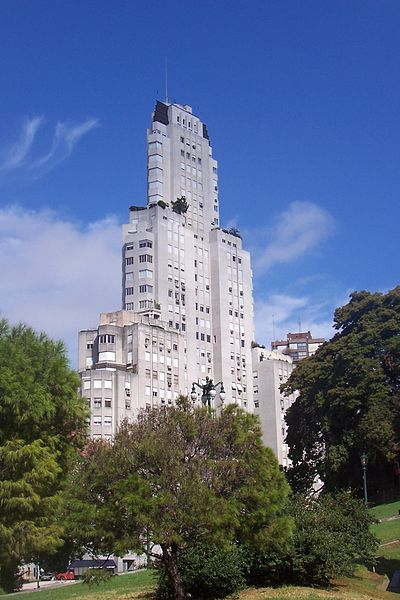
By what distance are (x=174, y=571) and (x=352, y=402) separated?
108ft

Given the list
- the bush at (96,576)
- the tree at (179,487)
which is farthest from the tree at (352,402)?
the bush at (96,576)

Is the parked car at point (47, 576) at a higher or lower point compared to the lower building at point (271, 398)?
lower

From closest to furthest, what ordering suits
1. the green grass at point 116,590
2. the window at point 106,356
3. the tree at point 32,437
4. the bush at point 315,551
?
the bush at point 315,551
the green grass at point 116,590
the tree at point 32,437
the window at point 106,356

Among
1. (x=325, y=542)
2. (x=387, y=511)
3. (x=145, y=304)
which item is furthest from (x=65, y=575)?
(x=145, y=304)

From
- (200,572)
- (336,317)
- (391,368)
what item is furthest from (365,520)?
(336,317)

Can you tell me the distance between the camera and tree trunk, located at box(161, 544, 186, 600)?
21.3 m

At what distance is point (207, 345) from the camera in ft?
349

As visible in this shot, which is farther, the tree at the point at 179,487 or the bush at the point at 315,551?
the bush at the point at 315,551

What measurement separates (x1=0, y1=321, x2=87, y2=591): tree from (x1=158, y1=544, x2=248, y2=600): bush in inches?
194

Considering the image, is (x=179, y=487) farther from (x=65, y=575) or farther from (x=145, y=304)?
(x=145, y=304)

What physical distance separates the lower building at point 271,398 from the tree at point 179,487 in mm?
86579

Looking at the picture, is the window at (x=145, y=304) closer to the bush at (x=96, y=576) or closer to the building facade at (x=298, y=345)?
the building facade at (x=298, y=345)

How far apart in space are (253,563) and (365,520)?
5.07m

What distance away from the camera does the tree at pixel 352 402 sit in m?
50.7
